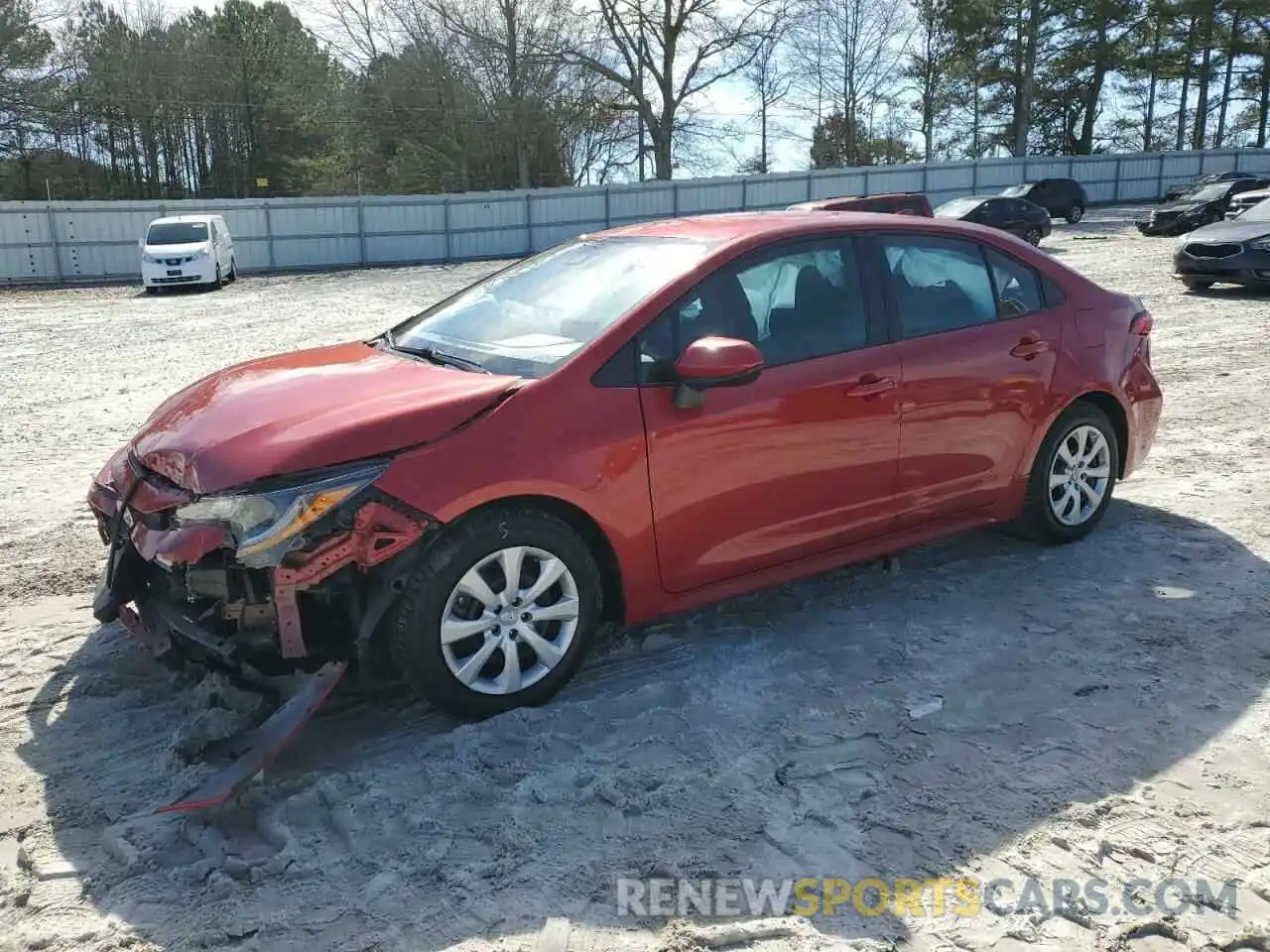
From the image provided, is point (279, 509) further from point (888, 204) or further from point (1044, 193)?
point (1044, 193)

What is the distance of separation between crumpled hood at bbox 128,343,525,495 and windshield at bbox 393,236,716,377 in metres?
0.22

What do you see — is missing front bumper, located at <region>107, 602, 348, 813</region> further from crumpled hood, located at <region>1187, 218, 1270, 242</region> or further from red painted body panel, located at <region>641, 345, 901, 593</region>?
crumpled hood, located at <region>1187, 218, 1270, 242</region>

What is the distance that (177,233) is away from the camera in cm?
2194

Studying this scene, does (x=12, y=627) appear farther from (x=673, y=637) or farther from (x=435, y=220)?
(x=435, y=220)

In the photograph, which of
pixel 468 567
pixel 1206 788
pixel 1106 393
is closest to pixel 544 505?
pixel 468 567

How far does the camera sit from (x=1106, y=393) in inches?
201

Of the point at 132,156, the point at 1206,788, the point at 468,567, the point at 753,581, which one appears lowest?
the point at 1206,788

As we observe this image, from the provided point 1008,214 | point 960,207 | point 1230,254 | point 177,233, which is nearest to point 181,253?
point 177,233

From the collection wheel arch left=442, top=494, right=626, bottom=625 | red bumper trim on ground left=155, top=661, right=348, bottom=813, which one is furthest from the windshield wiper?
red bumper trim on ground left=155, top=661, right=348, bottom=813

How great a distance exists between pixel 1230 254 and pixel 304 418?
571 inches

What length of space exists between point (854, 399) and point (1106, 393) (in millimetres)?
1704

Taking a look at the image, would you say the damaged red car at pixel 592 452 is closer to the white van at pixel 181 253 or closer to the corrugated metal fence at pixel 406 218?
the white van at pixel 181 253

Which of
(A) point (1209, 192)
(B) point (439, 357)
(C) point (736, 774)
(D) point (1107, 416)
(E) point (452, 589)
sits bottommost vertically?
(C) point (736, 774)

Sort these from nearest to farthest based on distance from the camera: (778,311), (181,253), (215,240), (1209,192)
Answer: (778,311)
(181,253)
(215,240)
(1209,192)
